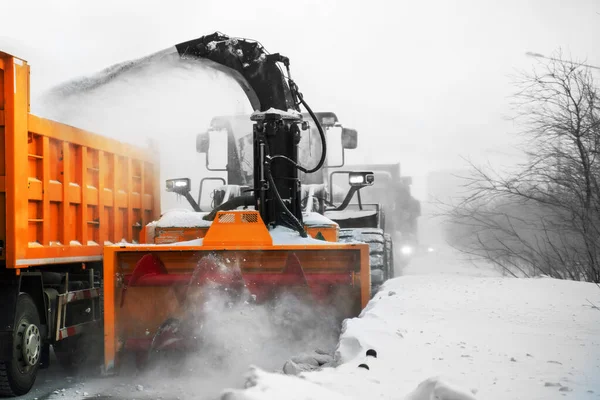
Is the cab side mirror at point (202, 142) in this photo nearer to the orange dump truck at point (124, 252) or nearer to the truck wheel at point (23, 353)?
the orange dump truck at point (124, 252)

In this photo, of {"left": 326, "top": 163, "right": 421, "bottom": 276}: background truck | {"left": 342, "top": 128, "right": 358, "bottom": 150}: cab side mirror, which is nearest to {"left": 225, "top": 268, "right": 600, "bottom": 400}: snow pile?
{"left": 342, "top": 128, "right": 358, "bottom": 150}: cab side mirror

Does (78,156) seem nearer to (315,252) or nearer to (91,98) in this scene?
(91,98)

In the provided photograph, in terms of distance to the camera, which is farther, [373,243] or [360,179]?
[373,243]

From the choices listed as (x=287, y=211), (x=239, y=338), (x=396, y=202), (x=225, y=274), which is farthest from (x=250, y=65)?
(x=396, y=202)

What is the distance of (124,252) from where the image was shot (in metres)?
6.82

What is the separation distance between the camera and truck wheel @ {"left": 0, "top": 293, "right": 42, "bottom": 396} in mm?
5914

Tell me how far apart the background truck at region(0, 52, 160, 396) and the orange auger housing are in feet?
1.96

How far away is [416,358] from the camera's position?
5.06 meters

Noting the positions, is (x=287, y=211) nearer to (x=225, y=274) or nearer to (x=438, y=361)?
(x=225, y=274)

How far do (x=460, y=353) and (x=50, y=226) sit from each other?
384cm

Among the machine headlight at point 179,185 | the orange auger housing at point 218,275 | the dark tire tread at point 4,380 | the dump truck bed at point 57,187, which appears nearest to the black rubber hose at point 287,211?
the orange auger housing at point 218,275

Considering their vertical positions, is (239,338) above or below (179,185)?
below

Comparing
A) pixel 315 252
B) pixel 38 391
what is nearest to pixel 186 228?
pixel 315 252

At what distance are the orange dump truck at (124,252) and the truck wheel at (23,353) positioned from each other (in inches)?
0.4
